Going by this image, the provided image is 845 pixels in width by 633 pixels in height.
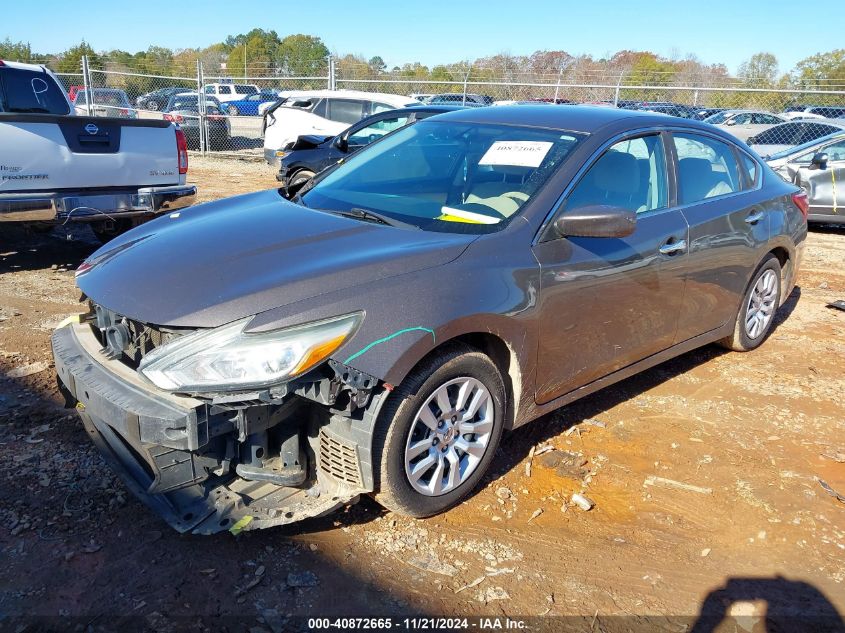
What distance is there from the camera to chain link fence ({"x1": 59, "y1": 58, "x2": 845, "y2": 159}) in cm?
1667

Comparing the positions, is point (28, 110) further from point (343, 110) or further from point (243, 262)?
point (343, 110)

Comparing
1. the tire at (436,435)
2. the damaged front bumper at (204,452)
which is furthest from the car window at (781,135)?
the damaged front bumper at (204,452)

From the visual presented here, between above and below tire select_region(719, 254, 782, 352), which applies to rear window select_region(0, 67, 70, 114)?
above

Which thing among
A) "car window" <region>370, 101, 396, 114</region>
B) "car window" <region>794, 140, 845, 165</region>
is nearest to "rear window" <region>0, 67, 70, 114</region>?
"car window" <region>370, 101, 396, 114</region>

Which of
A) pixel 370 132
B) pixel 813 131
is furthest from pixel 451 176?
pixel 813 131

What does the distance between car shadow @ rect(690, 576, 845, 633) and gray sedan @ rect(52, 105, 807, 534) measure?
42.8 inches

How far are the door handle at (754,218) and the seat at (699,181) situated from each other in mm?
225

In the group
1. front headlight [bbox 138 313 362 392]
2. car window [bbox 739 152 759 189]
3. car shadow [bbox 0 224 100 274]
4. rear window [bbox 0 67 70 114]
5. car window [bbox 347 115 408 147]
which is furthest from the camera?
car window [bbox 347 115 408 147]

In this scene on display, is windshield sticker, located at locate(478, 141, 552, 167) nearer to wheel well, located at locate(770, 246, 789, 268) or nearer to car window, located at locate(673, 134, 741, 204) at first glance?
car window, located at locate(673, 134, 741, 204)

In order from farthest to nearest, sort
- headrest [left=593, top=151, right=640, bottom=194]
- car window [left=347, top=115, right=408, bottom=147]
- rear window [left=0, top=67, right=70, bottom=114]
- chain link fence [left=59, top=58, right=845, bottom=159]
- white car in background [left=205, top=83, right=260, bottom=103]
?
white car in background [left=205, top=83, right=260, bottom=103] < chain link fence [left=59, top=58, right=845, bottom=159] < car window [left=347, top=115, right=408, bottom=147] < rear window [left=0, top=67, right=70, bottom=114] < headrest [left=593, top=151, right=640, bottom=194]

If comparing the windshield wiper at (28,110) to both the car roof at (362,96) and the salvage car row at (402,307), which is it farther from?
the car roof at (362,96)

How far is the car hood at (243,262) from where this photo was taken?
2.57 m

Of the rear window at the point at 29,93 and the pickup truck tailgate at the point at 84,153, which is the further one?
the rear window at the point at 29,93

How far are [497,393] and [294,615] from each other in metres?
1.25
